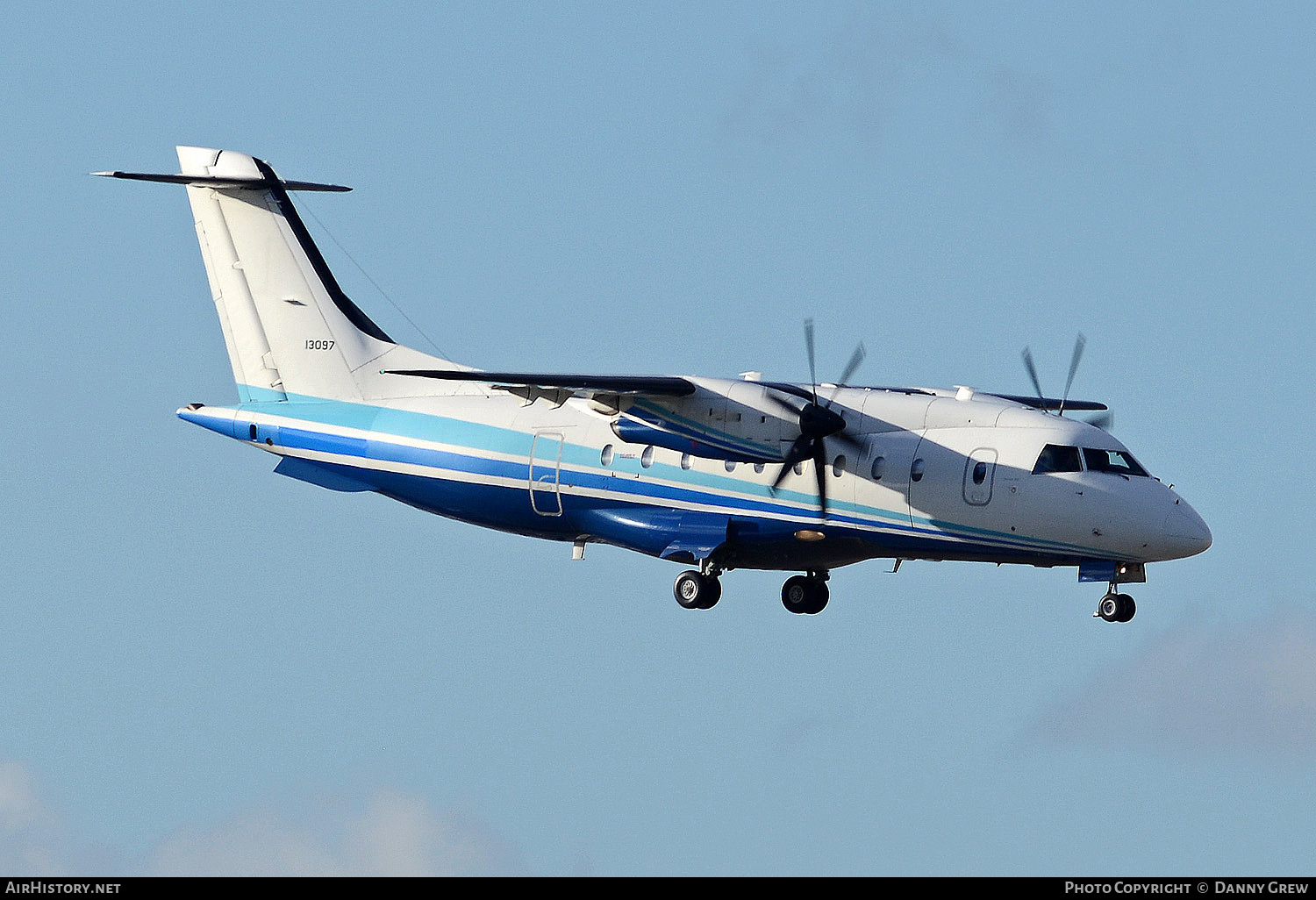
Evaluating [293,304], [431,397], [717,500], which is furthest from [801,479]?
[293,304]

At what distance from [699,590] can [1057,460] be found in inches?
250

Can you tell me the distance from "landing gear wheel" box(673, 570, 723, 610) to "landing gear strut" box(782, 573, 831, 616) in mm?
2180

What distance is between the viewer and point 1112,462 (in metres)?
31.1

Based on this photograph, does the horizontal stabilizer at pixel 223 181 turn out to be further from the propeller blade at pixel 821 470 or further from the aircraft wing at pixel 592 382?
the propeller blade at pixel 821 470

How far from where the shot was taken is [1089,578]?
31.1 meters

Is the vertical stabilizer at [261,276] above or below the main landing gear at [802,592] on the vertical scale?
above

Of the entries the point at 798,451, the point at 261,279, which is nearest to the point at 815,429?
the point at 798,451

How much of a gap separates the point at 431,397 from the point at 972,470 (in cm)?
1040

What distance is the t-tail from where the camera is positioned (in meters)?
38.2

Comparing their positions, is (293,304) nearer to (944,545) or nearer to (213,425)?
(213,425)

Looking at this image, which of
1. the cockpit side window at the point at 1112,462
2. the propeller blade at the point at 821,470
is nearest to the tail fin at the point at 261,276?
the propeller blade at the point at 821,470

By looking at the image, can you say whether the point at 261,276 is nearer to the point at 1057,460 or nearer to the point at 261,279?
the point at 261,279

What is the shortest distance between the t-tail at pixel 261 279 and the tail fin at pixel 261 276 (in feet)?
0.05

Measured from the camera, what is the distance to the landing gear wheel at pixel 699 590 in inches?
1320
